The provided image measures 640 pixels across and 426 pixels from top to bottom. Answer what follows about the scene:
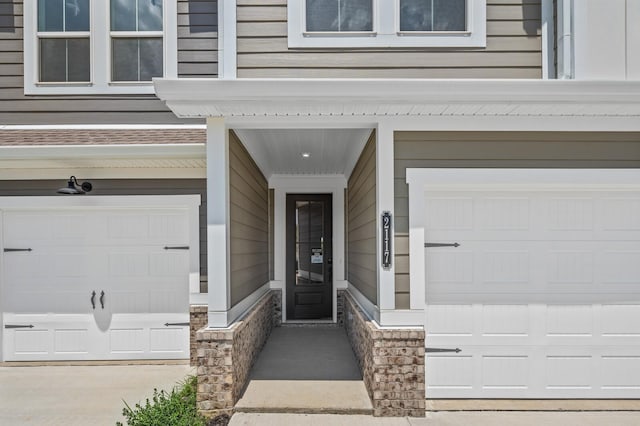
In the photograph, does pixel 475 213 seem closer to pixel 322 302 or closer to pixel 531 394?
pixel 531 394

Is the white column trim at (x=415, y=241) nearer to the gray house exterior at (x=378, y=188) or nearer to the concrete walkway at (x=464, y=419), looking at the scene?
the gray house exterior at (x=378, y=188)

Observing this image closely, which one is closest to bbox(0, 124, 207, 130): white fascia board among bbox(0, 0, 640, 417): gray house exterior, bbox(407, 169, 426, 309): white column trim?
bbox(0, 0, 640, 417): gray house exterior

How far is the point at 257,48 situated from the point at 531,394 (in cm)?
429

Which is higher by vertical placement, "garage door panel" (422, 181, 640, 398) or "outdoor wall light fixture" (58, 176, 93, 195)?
"outdoor wall light fixture" (58, 176, 93, 195)

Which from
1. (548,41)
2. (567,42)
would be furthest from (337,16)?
(567,42)

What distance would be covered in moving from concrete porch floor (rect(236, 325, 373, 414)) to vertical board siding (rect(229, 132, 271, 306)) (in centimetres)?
86

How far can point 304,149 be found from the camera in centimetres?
534

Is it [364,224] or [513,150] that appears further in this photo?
[364,224]

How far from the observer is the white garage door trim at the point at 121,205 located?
16.6ft

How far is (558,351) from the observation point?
12.8 feet

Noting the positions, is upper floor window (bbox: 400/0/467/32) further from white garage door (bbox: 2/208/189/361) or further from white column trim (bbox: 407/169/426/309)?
white garage door (bbox: 2/208/189/361)

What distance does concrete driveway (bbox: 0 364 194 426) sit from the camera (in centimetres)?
370

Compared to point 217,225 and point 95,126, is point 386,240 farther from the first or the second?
point 95,126

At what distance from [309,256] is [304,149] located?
2.60 meters
